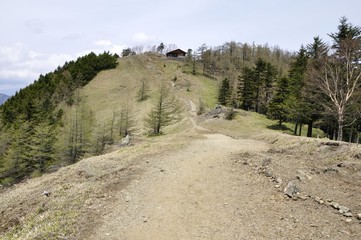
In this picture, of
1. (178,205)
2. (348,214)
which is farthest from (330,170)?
(178,205)

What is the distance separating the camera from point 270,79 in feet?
213

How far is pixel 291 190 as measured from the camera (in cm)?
1179

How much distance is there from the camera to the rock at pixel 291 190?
11603 mm

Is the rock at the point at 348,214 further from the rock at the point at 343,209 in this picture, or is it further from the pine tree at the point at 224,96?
the pine tree at the point at 224,96

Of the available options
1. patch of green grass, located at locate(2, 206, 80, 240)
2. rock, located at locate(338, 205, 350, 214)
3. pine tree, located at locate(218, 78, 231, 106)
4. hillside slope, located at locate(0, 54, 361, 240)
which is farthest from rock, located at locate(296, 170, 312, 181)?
pine tree, located at locate(218, 78, 231, 106)

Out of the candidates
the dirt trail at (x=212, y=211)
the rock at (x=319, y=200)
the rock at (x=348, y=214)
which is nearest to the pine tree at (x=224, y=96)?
the dirt trail at (x=212, y=211)

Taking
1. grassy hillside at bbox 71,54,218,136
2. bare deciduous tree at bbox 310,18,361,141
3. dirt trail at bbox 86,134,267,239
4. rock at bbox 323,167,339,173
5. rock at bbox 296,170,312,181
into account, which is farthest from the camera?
grassy hillside at bbox 71,54,218,136

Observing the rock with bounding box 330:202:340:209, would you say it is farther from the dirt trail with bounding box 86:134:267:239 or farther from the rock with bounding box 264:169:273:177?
the rock with bounding box 264:169:273:177

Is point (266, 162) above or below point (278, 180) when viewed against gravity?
above

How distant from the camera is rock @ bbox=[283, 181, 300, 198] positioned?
11.6 metres

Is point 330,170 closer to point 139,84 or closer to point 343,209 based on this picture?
point 343,209

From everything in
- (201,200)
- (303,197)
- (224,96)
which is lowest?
(201,200)

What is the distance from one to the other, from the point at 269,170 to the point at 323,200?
4.03 m

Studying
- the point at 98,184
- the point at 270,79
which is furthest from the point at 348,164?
the point at 270,79
